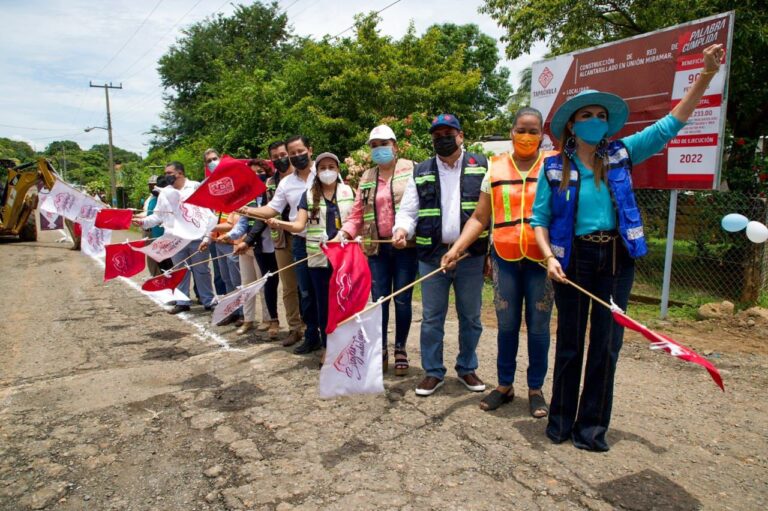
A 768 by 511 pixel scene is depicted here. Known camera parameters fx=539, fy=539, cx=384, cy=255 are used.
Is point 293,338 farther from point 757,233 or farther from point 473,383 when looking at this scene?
point 757,233

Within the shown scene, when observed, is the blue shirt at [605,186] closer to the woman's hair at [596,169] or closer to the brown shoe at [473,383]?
the woman's hair at [596,169]

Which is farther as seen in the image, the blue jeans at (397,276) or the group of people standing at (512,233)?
the blue jeans at (397,276)

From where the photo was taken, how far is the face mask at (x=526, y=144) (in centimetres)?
355

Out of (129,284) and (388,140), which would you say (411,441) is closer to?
(388,140)

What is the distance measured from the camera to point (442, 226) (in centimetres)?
401

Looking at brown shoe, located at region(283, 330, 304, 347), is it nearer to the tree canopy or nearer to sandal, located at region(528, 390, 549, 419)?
sandal, located at region(528, 390, 549, 419)

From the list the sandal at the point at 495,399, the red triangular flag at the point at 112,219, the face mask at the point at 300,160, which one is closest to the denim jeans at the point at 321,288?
the face mask at the point at 300,160

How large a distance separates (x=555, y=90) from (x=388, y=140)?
4461 millimetres

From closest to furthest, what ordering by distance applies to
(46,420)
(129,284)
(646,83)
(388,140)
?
(46,420)
(388,140)
(646,83)
(129,284)

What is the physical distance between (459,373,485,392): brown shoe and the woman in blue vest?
98 centimetres

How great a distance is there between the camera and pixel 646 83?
6.59m

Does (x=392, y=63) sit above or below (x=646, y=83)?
above

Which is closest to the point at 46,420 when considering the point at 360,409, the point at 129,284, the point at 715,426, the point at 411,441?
the point at 360,409

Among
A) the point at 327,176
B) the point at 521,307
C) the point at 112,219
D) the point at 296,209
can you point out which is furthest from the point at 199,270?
the point at 521,307
